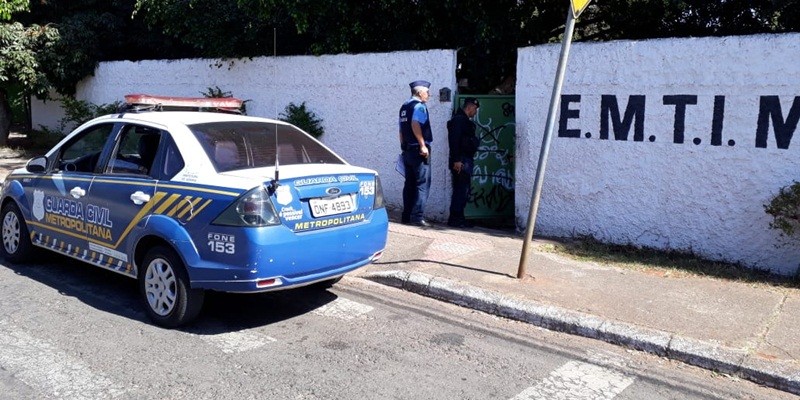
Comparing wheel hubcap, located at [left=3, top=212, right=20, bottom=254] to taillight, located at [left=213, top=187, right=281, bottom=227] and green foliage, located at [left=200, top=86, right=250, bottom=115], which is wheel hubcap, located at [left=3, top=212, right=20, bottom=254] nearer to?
taillight, located at [left=213, top=187, right=281, bottom=227]

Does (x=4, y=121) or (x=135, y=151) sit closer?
(x=135, y=151)

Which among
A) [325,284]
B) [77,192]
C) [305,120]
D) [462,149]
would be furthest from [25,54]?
[325,284]

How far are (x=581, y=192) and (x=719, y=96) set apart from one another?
180 cm

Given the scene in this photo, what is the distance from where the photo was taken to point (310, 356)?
492 centimetres

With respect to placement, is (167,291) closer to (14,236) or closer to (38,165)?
(38,165)

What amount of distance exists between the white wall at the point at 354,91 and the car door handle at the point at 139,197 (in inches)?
187

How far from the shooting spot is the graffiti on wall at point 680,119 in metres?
6.77

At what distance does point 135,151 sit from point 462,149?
4140 mm

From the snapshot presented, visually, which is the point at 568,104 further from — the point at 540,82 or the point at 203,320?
the point at 203,320

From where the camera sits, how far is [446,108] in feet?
30.8

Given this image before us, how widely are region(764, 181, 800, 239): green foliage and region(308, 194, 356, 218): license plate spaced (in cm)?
399

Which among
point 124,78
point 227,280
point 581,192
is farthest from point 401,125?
point 124,78

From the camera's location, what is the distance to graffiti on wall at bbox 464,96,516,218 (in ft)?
30.5

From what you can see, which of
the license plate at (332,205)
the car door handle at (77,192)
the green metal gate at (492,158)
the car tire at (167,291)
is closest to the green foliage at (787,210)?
the green metal gate at (492,158)
